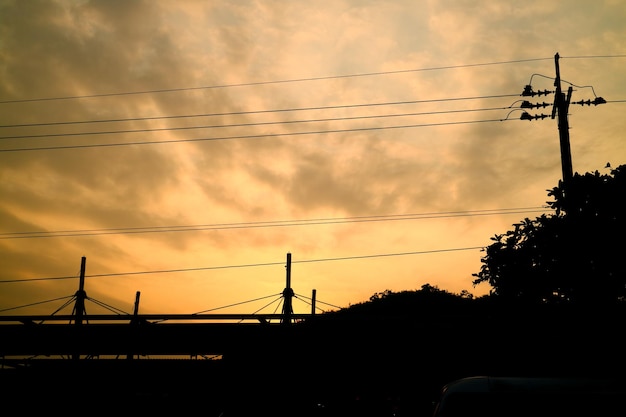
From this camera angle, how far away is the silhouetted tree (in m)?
23.2

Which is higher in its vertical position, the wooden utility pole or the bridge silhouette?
the wooden utility pole

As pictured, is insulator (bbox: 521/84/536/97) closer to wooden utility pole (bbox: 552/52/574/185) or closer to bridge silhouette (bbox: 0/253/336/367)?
wooden utility pole (bbox: 552/52/574/185)

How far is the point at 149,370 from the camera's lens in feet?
116

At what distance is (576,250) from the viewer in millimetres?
23344

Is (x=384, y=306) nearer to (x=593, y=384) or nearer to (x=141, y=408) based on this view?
(x=141, y=408)

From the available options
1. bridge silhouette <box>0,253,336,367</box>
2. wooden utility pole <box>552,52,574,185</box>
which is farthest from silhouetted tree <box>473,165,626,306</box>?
bridge silhouette <box>0,253,336,367</box>

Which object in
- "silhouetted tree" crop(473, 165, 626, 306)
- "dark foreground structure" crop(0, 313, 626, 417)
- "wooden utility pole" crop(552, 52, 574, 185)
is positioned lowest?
"dark foreground structure" crop(0, 313, 626, 417)

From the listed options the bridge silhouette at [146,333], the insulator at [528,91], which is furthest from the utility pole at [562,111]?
the bridge silhouette at [146,333]

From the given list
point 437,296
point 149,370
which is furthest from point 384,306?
point 149,370

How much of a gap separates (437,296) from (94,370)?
7467cm

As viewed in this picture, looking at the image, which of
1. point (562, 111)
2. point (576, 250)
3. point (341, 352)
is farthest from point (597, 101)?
point (341, 352)

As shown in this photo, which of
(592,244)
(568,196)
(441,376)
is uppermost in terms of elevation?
(568,196)

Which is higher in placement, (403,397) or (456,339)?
(456,339)

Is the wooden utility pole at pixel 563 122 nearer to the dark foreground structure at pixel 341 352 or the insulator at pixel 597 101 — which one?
the insulator at pixel 597 101
